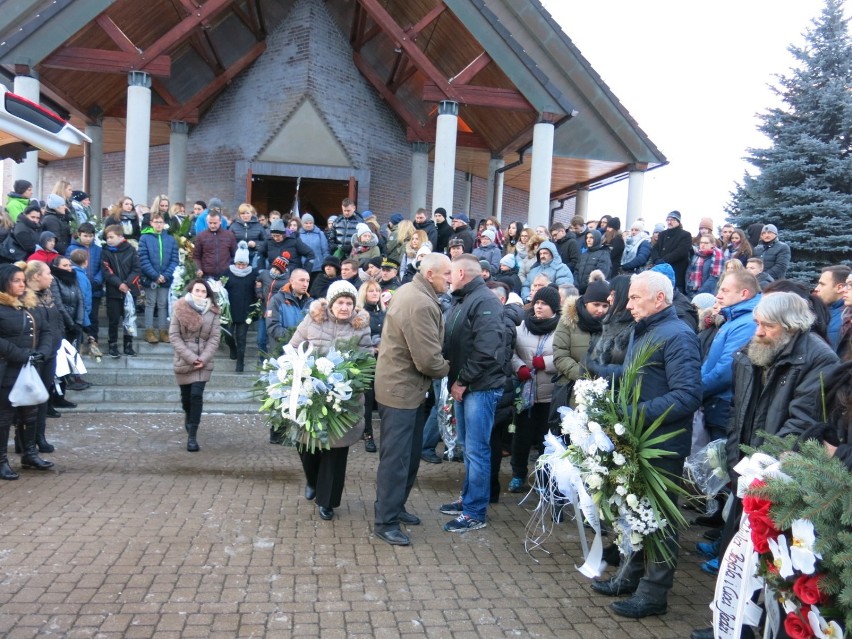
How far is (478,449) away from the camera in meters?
5.68

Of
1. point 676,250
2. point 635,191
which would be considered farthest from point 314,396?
point 635,191

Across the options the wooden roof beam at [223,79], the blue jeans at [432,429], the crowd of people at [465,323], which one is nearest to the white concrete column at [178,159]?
the wooden roof beam at [223,79]

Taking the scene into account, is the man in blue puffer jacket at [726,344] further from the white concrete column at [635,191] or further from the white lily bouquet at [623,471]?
the white concrete column at [635,191]

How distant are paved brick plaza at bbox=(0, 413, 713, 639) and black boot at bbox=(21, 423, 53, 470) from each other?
0.10 meters

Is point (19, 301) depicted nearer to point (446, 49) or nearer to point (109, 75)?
point (109, 75)

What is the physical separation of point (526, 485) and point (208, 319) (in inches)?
162

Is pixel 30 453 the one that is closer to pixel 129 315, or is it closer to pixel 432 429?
pixel 129 315

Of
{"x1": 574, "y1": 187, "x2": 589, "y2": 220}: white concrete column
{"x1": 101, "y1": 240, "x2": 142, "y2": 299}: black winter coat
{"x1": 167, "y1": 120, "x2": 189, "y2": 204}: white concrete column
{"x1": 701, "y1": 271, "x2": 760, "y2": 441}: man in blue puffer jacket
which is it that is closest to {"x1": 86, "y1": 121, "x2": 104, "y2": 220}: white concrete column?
{"x1": 167, "y1": 120, "x2": 189, "y2": 204}: white concrete column

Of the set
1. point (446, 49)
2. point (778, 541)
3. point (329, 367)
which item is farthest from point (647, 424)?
point (446, 49)

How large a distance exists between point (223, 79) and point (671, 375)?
1579 centimetres

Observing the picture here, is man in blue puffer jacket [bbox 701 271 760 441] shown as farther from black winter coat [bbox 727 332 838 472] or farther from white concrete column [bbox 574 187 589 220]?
white concrete column [bbox 574 187 589 220]

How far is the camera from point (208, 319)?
319 inches

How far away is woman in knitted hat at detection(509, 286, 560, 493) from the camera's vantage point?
263 inches

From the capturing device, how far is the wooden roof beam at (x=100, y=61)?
1362 cm
